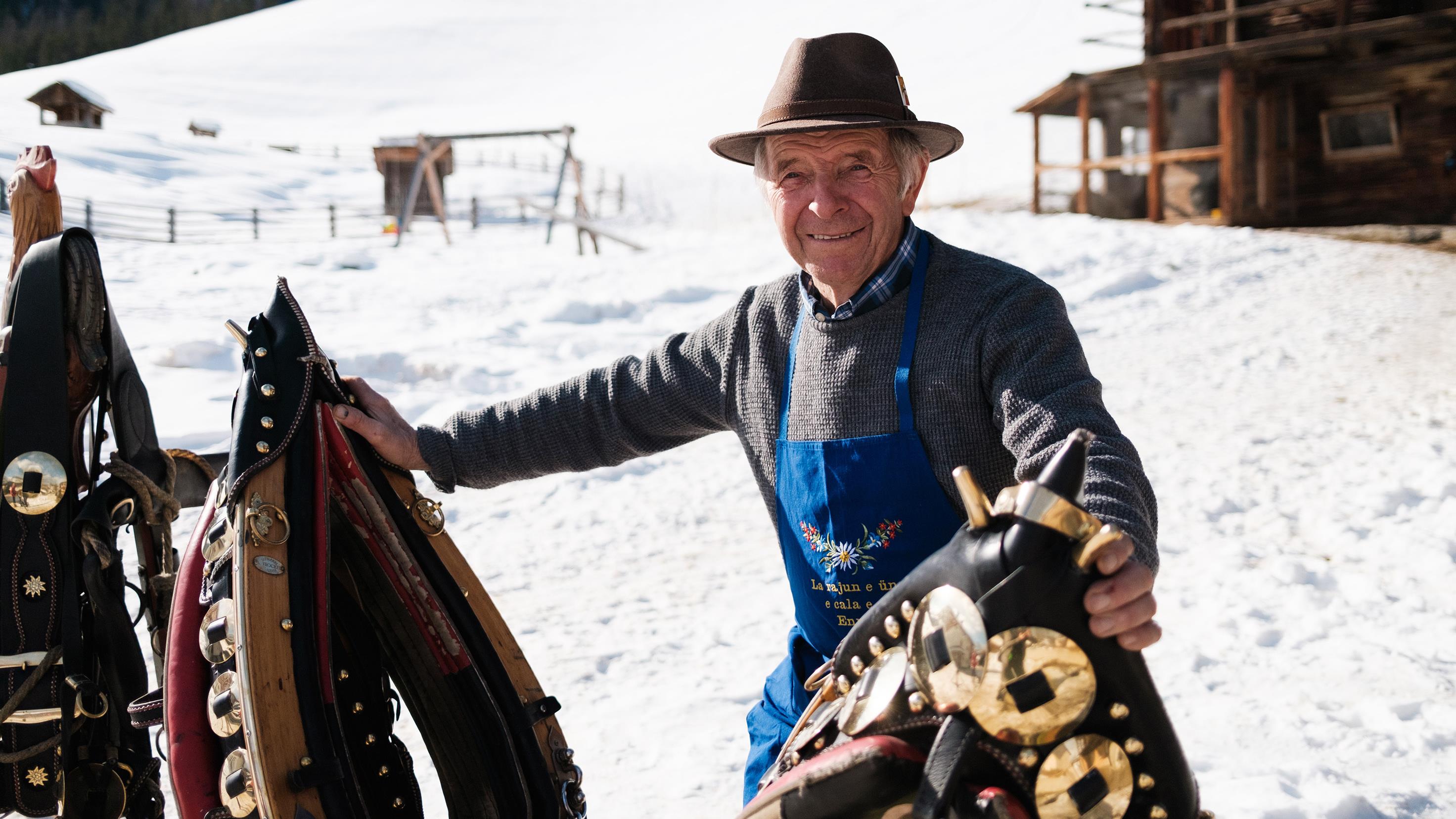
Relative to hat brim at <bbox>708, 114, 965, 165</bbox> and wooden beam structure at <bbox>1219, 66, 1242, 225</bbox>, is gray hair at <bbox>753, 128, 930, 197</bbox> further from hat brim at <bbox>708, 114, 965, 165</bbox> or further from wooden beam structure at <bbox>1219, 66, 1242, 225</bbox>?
wooden beam structure at <bbox>1219, 66, 1242, 225</bbox>

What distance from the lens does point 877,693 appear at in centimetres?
132

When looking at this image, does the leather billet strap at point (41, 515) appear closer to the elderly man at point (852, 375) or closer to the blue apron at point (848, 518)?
the elderly man at point (852, 375)

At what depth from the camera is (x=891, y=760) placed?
127cm

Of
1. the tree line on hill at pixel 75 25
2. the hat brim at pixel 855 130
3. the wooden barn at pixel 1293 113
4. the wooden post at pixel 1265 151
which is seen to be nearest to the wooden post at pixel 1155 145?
the wooden barn at pixel 1293 113

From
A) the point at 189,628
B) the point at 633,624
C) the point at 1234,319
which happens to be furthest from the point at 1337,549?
the point at 1234,319

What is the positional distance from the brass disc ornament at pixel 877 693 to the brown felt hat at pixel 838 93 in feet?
2.75

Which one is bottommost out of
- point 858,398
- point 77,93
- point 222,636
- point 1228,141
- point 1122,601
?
point 222,636

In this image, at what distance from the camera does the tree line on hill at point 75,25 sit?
51.1 feet

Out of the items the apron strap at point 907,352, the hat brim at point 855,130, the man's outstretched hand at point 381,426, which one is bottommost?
the man's outstretched hand at point 381,426

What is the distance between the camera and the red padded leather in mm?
1539

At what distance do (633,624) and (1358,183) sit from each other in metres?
13.7

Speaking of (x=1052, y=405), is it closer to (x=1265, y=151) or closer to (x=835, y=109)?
(x=835, y=109)

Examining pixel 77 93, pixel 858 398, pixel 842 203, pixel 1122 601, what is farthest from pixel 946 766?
pixel 77 93

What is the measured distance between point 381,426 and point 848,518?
31.9 inches
